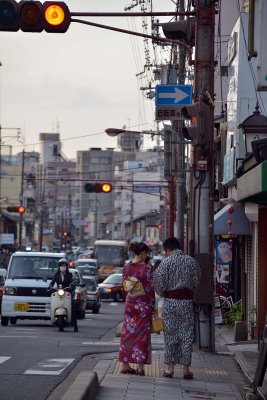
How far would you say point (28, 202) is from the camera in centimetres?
12450

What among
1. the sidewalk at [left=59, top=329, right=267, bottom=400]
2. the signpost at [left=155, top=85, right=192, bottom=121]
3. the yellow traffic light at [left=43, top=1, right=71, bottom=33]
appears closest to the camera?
the sidewalk at [left=59, top=329, right=267, bottom=400]

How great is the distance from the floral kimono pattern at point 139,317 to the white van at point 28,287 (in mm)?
13402

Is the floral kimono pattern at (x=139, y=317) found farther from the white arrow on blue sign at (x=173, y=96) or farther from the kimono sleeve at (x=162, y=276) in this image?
the white arrow on blue sign at (x=173, y=96)

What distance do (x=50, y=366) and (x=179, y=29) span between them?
6.71 m


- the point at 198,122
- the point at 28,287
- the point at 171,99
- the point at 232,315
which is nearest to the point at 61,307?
the point at 28,287

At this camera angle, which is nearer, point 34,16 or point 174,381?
point 174,381

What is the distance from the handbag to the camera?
14.8 metres

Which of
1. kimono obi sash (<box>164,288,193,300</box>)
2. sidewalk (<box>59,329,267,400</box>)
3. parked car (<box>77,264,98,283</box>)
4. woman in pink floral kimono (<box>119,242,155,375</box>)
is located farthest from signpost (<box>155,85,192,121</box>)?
parked car (<box>77,264,98,283</box>)

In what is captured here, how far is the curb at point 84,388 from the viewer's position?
→ 36.1ft

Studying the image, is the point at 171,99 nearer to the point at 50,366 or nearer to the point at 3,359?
the point at 3,359

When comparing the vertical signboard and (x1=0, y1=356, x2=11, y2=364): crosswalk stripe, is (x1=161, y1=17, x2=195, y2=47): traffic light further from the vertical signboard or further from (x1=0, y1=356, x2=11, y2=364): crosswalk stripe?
the vertical signboard

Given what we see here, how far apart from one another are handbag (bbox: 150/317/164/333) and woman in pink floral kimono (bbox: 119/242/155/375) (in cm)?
14

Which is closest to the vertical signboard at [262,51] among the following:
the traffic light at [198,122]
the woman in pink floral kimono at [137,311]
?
the woman in pink floral kimono at [137,311]

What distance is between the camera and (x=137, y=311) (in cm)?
1460
